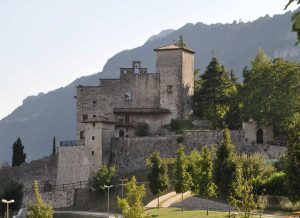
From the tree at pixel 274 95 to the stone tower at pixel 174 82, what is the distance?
8.13 m

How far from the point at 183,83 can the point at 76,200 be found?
719 inches

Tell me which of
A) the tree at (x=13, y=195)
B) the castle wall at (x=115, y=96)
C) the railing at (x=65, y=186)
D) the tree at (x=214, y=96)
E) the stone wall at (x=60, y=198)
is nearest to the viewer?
the stone wall at (x=60, y=198)

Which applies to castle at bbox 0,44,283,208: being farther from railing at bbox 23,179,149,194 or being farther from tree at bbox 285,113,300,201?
tree at bbox 285,113,300,201

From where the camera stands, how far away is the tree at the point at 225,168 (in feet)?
144

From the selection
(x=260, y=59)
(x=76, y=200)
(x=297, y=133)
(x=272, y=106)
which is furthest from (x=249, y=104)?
(x=297, y=133)

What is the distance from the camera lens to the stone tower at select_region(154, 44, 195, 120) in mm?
75312

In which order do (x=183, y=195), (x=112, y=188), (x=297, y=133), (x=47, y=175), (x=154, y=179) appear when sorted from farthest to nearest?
(x=47, y=175) < (x=112, y=188) < (x=183, y=195) < (x=154, y=179) < (x=297, y=133)

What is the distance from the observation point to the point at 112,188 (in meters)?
66.0

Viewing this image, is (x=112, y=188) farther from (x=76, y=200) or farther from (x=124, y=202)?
(x=124, y=202)

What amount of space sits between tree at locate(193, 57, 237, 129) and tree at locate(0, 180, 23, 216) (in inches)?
826

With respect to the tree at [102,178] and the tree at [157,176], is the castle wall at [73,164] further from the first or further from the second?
the tree at [157,176]

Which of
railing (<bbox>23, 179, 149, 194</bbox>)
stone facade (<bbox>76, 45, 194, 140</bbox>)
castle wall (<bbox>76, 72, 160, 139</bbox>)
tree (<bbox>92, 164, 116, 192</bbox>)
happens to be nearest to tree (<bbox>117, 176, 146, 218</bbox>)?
tree (<bbox>92, 164, 116, 192</bbox>)

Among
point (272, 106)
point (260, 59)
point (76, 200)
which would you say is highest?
point (260, 59)

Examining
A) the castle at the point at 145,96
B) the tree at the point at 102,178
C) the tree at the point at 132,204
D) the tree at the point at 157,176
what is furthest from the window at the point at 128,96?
the tree at the point at 132,204
